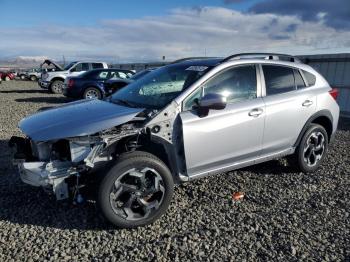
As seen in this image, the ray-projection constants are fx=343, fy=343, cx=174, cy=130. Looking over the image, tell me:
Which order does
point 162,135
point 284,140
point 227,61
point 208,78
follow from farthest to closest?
point 284,140, point 227,61, point 208,78, point 162,135

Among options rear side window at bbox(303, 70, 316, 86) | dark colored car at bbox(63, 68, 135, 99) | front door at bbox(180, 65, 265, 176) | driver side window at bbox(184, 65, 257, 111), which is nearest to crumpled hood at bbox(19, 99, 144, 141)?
front door at bbox(180, 65, 265, 176)

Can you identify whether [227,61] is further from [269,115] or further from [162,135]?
[162,135]

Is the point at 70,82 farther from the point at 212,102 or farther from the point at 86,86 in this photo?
the point at 212,102

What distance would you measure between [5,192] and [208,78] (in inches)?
118

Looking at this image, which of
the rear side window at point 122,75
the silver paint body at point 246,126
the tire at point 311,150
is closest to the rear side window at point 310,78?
the silver paint body at point 246,126

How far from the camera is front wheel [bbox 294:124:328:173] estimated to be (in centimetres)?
491

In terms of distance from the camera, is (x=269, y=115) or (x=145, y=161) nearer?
(x=145, y=161)

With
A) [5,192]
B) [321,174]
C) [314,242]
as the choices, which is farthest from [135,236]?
[321,174]

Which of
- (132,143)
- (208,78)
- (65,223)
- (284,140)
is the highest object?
(208,78)

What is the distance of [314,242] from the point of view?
336cm

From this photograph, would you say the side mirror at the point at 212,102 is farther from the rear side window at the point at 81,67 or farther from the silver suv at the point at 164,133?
the rear side window at the point at 81,67

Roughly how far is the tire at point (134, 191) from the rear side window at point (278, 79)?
6.25ft

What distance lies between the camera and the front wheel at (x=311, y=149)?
16.1 ft

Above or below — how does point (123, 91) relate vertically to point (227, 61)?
below
